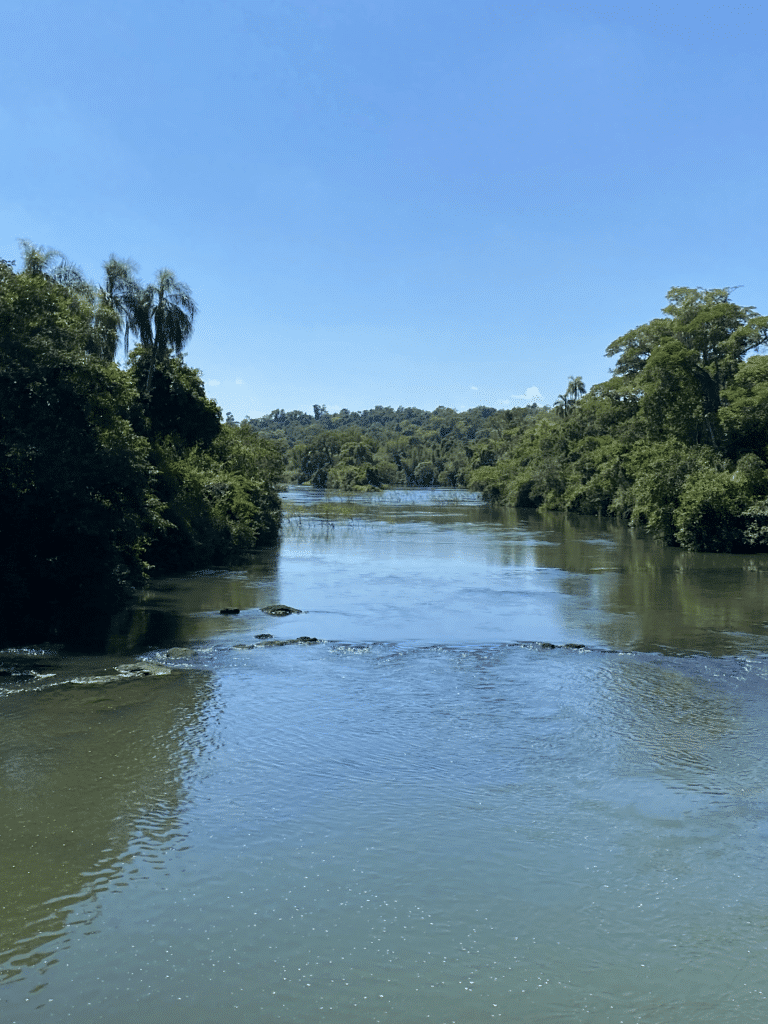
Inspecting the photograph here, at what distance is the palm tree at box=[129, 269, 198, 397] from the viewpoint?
49.2 metres

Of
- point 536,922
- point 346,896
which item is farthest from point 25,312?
point 536,922

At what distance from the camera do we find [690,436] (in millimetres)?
67188

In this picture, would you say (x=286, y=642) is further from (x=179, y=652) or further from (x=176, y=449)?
(x=176, y=449)

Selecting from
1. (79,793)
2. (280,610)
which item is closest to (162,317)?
(280,610)

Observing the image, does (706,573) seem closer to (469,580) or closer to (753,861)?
(469,580)

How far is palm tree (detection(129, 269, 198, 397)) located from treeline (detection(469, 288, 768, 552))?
3279cm

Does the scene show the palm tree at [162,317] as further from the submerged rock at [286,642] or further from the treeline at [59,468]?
the submerged rock at [286,642]

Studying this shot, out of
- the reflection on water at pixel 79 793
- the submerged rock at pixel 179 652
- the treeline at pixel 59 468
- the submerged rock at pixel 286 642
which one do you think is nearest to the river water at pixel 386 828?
the reflection on water at pixel 79 793

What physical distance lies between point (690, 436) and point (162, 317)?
1619 inches

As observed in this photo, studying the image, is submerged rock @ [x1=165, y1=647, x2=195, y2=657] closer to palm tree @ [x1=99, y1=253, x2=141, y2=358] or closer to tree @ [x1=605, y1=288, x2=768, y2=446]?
palm tree @ [x1=99, y1=253, x2=141, y2=358]

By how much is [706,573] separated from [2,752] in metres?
36.7

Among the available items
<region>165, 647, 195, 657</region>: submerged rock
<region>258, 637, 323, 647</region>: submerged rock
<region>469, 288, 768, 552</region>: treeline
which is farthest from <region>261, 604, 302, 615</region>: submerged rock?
<region>469, 288, 768, 552</region>: treeline

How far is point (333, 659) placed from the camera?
2400 centimetres

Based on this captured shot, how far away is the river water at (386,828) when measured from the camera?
29.2 feet
